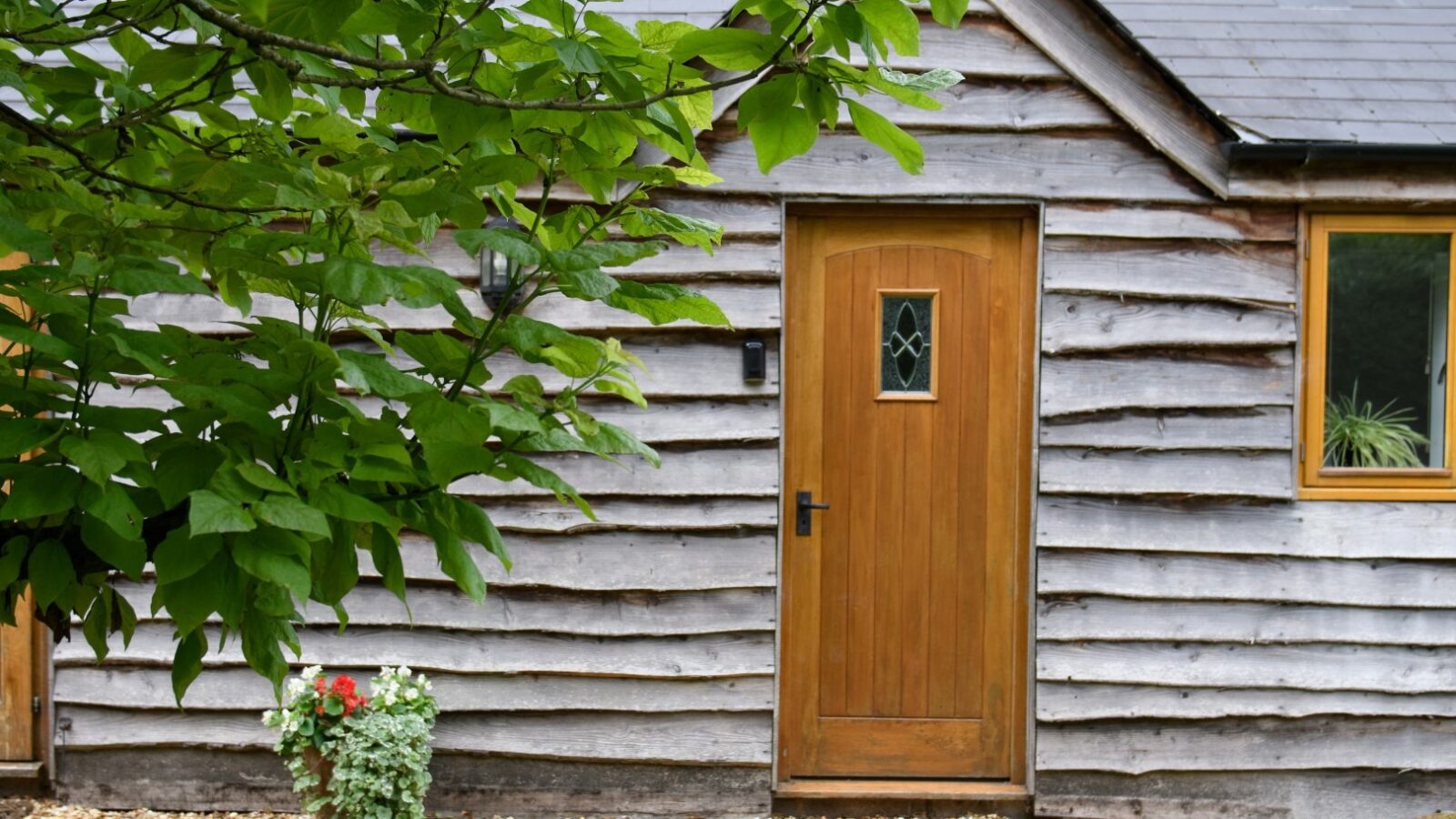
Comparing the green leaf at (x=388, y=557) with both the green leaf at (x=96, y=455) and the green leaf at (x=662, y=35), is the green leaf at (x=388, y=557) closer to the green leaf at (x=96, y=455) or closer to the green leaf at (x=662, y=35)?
the green leaf at (x=96, y=455)

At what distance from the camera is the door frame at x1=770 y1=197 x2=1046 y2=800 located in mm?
4359

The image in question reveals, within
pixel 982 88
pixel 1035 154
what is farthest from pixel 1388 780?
pixel 982 88

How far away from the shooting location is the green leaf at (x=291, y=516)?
3.48 feet

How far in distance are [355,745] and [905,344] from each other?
7.98 ft

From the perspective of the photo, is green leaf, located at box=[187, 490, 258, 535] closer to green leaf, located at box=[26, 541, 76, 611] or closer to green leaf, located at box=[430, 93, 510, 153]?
green leaf, located at box=[26, 541, 76, 611]

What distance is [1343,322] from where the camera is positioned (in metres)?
4.39

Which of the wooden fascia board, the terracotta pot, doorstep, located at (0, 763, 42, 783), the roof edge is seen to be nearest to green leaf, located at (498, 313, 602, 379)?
the terracotta pot

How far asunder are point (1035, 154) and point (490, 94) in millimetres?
3330

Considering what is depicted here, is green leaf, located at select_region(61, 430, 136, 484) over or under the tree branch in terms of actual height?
under

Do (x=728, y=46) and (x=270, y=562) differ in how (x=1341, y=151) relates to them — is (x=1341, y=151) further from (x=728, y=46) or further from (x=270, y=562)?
(x=270, y=562)

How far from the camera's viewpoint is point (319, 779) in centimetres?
408

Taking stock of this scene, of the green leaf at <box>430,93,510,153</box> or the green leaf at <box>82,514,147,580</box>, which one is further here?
the green leaf at <box>430,93,510,153</box>

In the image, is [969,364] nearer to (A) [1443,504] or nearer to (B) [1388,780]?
(A) [1443,504]

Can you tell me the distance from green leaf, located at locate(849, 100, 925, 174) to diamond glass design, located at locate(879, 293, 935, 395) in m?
3.22
